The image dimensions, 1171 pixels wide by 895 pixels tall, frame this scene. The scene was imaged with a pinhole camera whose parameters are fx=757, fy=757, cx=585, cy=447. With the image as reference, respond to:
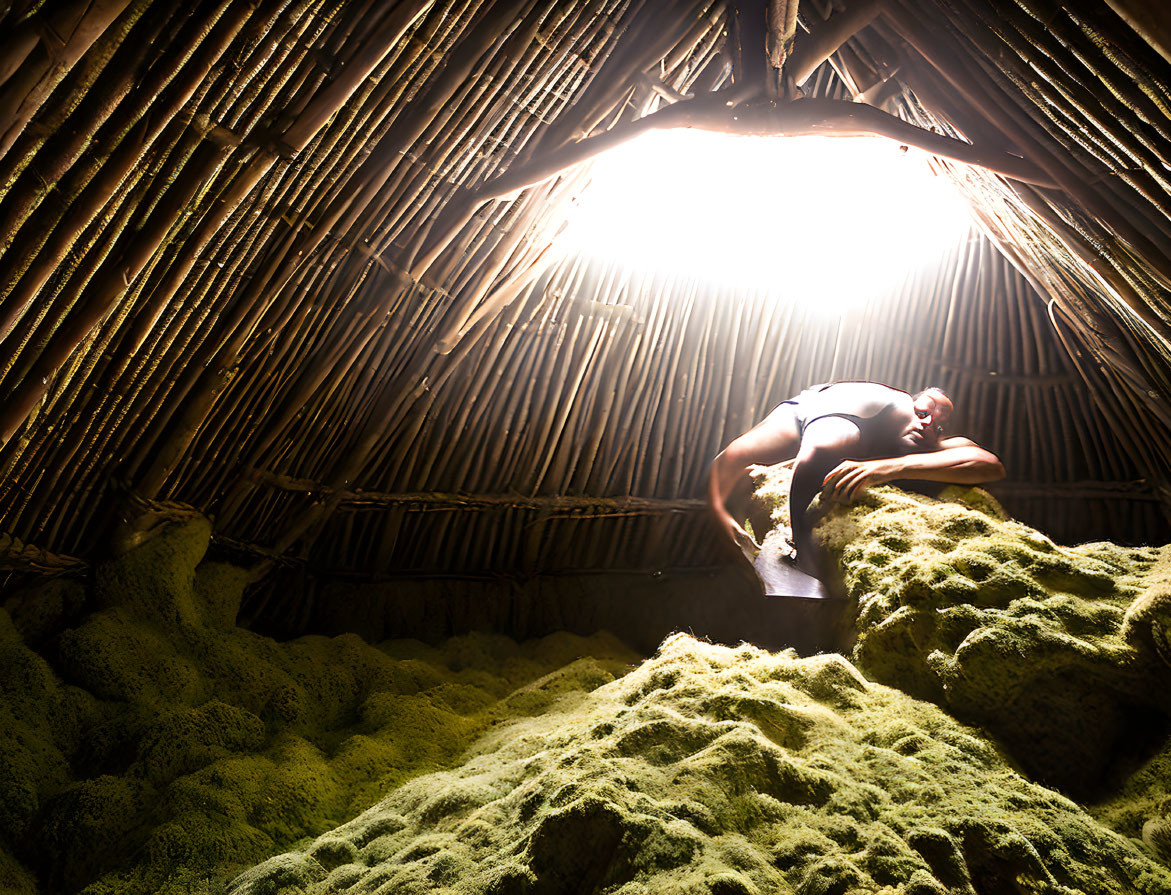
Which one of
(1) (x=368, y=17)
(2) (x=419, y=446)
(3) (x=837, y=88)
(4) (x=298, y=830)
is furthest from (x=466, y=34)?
(4) (x=298, y=830)

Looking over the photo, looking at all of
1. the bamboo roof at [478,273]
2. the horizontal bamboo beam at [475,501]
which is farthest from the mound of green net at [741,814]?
the horizontal bamboo beam at [475,501]

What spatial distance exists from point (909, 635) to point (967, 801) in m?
0.52

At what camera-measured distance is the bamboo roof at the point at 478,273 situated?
164 cm

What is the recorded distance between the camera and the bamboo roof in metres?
1.64

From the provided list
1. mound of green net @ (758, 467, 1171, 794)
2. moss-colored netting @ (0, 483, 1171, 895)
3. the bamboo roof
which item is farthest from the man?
the bamboo roof

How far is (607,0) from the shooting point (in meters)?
2.12

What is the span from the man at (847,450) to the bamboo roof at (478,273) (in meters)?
0.63

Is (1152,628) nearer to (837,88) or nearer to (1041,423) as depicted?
(837,88)

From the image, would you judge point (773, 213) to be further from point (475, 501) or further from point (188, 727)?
point (188, 727)

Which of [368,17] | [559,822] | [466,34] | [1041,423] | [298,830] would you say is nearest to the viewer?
[559,822]

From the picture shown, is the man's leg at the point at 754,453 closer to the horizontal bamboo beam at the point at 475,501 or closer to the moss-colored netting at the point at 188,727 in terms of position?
the moss-colored netting at the point at 188,727

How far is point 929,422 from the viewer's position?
2.46 metres

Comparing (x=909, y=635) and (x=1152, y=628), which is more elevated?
(x=1152, y=628)

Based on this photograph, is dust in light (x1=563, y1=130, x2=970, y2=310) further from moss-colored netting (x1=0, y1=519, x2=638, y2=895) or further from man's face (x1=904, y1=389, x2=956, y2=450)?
moss-colored netting (x1=0, y1=519, x2=638, y2=895)
